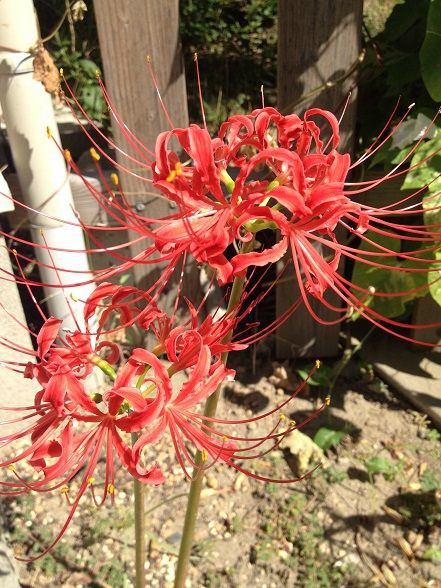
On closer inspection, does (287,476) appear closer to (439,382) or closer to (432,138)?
(439,382)

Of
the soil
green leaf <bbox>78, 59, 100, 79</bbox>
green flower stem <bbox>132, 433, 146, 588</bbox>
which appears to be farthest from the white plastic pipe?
green leaf <bbox>78, 59, 100, 79</bbox>

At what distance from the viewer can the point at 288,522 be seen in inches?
79.4

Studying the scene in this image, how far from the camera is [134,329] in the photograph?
2463 mm

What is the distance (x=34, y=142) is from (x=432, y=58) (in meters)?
1.33

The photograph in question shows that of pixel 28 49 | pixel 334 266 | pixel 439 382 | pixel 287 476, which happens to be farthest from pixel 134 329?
pixel 334 266

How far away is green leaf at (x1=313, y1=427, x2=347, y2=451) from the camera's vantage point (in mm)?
2229

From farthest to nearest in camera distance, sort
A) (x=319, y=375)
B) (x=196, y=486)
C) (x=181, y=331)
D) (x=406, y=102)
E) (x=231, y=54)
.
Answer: (x=231, y=54) → (x=319, y=375) → (x=406, y=102) → (x=196, y=486) → (x=181, y=331)

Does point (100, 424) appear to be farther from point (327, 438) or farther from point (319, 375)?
point (319, 375)

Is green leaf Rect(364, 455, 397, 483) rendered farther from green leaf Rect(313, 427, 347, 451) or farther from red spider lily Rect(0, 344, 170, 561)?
red spider lily Rect(0, 344, 170, 561)

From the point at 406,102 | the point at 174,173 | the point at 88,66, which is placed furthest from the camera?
the point at 88,66

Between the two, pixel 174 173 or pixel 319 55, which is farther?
pixel 319 55

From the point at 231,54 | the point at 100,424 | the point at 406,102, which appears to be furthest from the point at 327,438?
the point at 231,54

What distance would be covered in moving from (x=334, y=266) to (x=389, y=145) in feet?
3.60

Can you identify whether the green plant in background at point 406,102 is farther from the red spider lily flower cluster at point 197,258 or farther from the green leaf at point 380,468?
the red spider lily flower cluster at point 197,258
